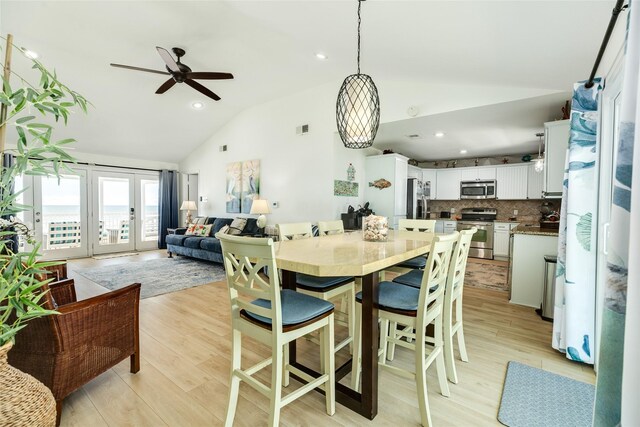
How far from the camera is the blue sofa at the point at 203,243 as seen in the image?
540 centimetres

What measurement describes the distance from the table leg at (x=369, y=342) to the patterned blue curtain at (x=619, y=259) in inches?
36.9

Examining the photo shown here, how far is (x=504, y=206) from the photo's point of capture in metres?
6.59

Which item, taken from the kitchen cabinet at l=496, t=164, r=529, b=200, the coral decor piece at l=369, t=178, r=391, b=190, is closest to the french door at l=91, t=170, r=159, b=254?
the coral decor piece at l=369, t=178, r=391, b=190

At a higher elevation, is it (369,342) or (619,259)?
(619,259)

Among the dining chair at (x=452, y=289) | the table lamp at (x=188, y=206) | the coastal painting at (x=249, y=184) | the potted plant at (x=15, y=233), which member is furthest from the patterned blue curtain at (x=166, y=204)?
the potted plant at (x=15, y=233)

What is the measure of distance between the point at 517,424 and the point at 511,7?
2.38 meters

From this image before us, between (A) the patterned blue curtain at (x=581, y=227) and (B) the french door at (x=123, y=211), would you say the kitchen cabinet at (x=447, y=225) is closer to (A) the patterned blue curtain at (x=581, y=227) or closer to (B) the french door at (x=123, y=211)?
(A) the patterned blue curtain at (x=581, y=227)

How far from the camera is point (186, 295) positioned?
3.76 metres

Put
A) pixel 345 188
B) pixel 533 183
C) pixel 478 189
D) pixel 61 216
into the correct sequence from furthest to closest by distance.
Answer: pixel 478 189 < pixel 61 216 < pixel 533 183 < pixel 345 188

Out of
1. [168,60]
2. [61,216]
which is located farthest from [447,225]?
[61,216]

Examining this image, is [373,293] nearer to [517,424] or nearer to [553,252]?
[517,424]

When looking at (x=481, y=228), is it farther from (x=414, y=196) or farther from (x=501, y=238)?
(x=414, y=196)

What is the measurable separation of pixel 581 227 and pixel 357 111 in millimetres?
1916

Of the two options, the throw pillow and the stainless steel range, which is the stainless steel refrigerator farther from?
the throw pillow
